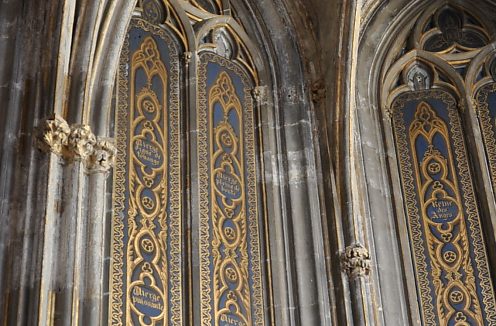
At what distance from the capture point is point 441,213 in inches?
442

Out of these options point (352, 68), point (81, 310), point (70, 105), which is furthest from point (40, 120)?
point (352, 68)

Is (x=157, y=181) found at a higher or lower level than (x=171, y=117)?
lower

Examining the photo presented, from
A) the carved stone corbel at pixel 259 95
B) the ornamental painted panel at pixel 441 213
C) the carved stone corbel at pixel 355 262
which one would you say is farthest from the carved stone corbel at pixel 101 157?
the ornamental painted panel at pixel 441 213

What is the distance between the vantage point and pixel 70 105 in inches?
321

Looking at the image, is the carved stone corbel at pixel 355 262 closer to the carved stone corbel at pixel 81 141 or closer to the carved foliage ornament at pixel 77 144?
the carved foliage ornament at pixel 77 144

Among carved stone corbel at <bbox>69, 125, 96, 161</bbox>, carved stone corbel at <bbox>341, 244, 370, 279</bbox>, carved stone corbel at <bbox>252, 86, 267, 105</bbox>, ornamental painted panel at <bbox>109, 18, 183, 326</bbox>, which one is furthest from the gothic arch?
carved stone corbel at <bbox>69, 125, 96, 161</bbox>

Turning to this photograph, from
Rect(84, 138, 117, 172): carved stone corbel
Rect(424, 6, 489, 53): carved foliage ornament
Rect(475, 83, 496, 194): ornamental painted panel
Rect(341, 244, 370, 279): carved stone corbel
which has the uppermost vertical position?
Rect(424, 6, 489, 53): carved foliage ornament

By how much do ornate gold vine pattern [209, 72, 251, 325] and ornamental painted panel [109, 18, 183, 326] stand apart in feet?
Answer: 1.47

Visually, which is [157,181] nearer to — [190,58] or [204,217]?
[204,217]

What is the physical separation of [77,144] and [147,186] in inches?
55.1

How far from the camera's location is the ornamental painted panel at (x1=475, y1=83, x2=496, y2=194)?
1154 cm

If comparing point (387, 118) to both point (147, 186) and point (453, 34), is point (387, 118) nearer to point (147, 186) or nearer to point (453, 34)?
Answer: point (453, 34)

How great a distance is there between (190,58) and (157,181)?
167cm

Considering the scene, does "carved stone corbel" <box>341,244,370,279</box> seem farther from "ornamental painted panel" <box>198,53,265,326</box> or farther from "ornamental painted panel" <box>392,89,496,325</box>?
"ornamental painted panel" <box>392,89,496,325</box>
